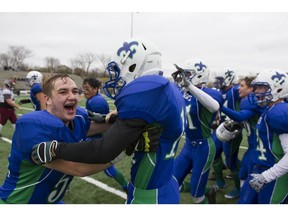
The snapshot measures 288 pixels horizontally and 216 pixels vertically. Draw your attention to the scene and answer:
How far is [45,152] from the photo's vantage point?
162 centimetres

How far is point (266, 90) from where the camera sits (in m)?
3.07

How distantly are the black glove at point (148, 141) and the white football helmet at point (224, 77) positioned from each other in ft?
14.3

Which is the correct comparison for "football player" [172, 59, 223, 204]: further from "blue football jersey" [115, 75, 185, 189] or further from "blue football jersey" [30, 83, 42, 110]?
"blue football jersey" [30, 83, 42, 110]

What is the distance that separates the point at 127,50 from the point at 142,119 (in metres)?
0.58

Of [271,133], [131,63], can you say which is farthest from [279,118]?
[131,63]

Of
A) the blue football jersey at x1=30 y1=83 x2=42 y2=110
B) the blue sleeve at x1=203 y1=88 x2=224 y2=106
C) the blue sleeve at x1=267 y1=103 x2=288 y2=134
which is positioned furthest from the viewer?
the blue football jersey at x1=30 y1=83 x2=42 y2=110

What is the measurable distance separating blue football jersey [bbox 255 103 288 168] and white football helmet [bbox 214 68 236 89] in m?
3.04

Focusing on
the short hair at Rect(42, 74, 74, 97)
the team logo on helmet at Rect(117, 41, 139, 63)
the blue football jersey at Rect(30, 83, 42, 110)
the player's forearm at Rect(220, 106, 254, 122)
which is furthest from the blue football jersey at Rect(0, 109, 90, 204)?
the blue football jersey at Rect(30, 83, 42, 110)

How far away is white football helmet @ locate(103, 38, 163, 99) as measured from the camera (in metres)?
1.89

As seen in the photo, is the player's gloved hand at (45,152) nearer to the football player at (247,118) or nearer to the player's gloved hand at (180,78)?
the player's gloved hand at (180,78)

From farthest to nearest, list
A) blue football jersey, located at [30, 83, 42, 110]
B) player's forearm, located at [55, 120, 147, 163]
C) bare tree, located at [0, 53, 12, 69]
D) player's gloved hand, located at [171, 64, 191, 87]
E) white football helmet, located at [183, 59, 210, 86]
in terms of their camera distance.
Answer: bare tree, located at [0, 53, 12, 69]
blue football jersey, located at [30, 83, 42, 110]
white football helmet, located at [183, 59, 210, 86]
player's gloved hand, located at [171, 64, 191, 87]
player's forearm, located at [55, 120, 147, 163]

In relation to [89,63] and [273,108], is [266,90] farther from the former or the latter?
[89,63]

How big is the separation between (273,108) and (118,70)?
5.65 feet

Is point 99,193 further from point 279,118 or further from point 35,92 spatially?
point 279,118
